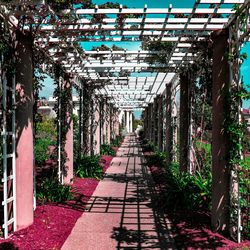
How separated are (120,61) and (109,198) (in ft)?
10.6

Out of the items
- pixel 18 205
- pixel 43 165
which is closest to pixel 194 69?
pixel 18 205

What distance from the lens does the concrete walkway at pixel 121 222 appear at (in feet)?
15.3

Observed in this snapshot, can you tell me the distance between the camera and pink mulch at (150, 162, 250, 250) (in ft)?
14.8

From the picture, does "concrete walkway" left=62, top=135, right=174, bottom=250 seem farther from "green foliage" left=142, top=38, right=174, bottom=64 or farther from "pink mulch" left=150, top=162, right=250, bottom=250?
"green foliage" left=142, top=38, right=174, bottom=64

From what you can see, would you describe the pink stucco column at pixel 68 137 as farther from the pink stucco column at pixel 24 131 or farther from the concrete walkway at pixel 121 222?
the pink stucco column at pixel 24 131

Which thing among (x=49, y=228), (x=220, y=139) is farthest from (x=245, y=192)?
(x=49, y=228)

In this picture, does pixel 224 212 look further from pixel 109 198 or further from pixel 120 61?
pixel 120 61

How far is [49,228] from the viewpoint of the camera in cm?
522

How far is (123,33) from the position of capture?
19.1 ft

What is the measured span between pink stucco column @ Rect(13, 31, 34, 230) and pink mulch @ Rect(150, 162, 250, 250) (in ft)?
7.27

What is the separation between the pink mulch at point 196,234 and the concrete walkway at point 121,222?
0.49ft

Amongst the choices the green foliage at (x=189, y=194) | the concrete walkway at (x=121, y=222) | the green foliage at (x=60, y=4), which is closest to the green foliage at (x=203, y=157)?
the green foliage at (x=189, y=194)

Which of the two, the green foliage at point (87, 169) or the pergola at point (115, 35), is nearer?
the pergola at point (115, 35)

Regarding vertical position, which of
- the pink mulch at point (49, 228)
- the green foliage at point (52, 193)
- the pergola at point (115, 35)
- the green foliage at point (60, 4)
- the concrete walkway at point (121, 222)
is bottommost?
the concrete walkway at point (121, 222)
